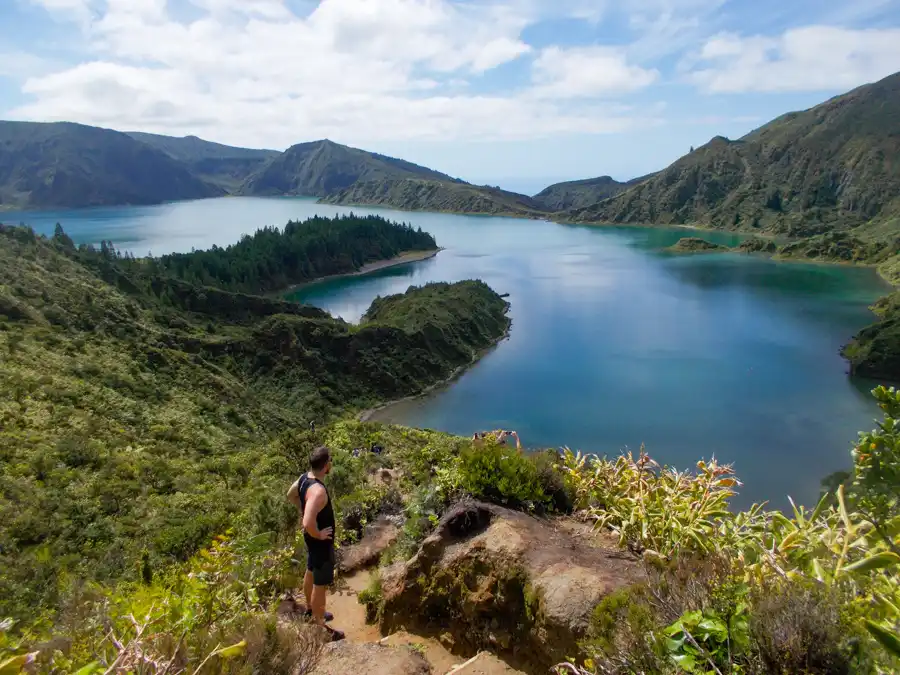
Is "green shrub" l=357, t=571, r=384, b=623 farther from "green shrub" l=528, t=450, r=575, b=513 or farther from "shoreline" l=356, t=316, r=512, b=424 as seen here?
"shoreline" l=356, t=316, r=512, b=424

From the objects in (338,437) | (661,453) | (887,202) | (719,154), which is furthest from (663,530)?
(719,154)

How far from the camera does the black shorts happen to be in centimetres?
601

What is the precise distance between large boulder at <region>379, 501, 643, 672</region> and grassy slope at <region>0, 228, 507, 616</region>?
15.3ft

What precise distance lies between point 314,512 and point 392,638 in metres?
1.61

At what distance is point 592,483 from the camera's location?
25.4ft

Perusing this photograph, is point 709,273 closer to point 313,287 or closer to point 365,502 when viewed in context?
point 313,287

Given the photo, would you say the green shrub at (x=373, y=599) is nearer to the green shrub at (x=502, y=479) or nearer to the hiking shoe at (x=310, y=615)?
the hiking shoe at (x=310, y=615)

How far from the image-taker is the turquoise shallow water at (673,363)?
32375 mm

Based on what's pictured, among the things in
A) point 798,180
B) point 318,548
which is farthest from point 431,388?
point 798,180

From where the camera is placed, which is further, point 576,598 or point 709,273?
point 709,273

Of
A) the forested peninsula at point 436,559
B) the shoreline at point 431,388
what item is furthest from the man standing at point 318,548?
the shoreline at point 431,388

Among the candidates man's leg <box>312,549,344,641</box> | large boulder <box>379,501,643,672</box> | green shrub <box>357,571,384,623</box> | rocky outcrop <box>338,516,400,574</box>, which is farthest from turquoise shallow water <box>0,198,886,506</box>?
man's leg <box>312,549,344,641</box>

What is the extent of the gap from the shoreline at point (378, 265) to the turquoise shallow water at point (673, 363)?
295 cm

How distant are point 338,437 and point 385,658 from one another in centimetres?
1449
